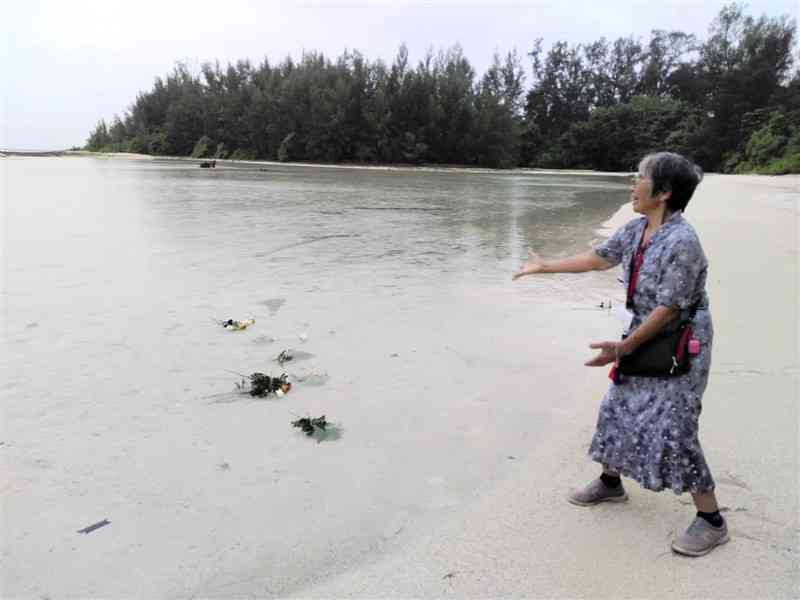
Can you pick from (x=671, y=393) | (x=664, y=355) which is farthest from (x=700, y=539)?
(x=664, y=355)

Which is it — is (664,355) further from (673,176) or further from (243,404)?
(243,404)

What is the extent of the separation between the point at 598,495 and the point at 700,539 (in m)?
0.42

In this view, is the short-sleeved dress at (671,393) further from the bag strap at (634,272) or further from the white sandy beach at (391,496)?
the white sandy beach at (391,496)

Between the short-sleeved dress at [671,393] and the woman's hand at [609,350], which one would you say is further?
the woman's hand at [609,350]

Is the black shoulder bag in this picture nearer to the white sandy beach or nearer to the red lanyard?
the red lanyard

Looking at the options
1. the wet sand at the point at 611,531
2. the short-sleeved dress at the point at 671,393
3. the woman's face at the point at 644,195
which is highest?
the woman's face at the point at 644,195

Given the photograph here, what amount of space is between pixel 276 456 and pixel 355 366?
1293mm

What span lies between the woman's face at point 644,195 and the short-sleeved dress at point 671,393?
0.27ft

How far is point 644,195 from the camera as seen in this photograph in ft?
7.70

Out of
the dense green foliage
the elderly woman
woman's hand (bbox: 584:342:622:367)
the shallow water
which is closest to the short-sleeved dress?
the elderly woman

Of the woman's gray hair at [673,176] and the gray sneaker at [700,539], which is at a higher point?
the woman's gray hair at [673,176]

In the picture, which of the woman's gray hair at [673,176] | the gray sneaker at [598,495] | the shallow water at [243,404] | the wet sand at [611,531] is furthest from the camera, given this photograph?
the gray sneaker at [598,495]

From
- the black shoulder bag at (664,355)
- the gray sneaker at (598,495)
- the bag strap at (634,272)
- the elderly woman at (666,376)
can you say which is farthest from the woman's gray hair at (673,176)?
the gray sneaker at (598,495)

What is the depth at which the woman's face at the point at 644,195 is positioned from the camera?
91.7 inches
